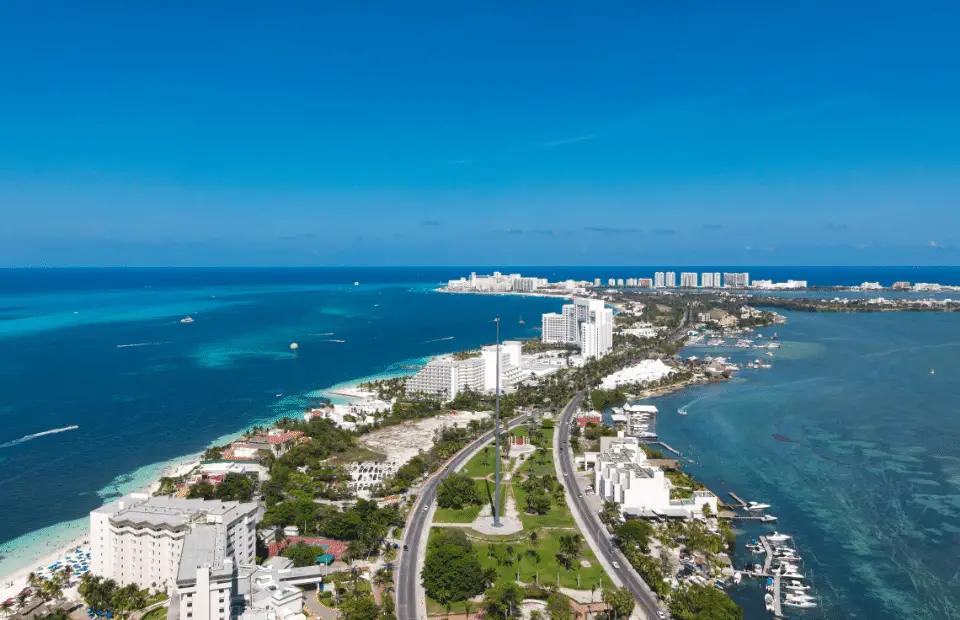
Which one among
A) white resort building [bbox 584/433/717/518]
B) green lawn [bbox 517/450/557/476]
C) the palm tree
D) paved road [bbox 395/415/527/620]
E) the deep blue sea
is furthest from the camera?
green lawn [bbox 517/450/557/476]

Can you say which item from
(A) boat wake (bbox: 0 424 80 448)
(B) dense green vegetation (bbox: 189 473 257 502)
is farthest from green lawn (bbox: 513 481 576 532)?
(A) boat wake (bbox: 0 424 80 448)

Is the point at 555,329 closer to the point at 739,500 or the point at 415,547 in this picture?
the point at 739,500

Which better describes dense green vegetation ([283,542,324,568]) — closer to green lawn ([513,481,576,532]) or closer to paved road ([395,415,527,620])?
paved road ([395,415,527,620])

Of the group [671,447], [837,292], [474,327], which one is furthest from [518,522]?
[837,292]

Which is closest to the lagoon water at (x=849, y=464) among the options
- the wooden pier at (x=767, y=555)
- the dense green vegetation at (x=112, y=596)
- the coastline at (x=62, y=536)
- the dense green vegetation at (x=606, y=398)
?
the wooden pier at (x=767, y=555)

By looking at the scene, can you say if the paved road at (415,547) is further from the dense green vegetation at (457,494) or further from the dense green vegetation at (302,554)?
the dense green vegetation at (302,554)

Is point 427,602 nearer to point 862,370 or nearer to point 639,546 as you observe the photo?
point 639,546
